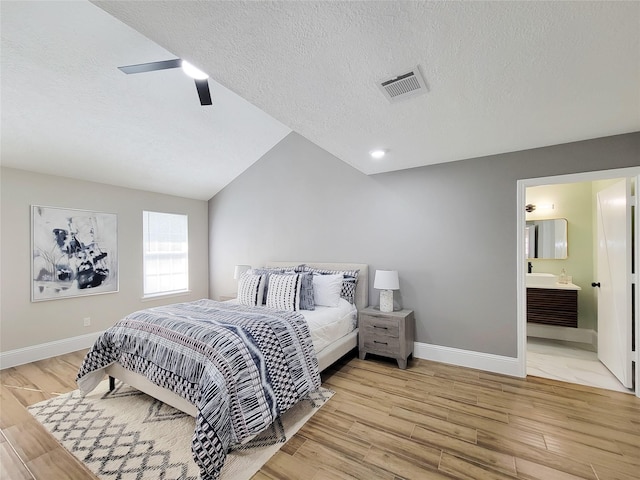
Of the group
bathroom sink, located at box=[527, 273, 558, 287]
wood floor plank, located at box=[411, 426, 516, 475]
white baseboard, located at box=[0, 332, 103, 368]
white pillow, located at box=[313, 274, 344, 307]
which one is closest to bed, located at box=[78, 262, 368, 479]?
white pillow, located at box=[313, 274, 344, 307]

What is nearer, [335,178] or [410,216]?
[410,216]

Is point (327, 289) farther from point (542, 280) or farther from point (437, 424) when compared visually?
point (542, 280)

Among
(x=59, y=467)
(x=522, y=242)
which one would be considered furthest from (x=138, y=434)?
(x=522, y=242)

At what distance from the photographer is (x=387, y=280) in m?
3.30

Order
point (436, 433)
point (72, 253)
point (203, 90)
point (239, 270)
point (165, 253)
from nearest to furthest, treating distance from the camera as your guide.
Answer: point (436, 433), point (203, 90), point (72, 253), point (239, 270), point (165, 253)

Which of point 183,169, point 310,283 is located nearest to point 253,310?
point 310,283

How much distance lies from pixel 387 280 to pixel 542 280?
8.46 feet

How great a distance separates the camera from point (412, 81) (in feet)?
5.69

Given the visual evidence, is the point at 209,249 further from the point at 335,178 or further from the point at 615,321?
the point at 615,321

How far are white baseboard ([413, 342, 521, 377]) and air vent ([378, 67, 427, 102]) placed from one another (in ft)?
9.25

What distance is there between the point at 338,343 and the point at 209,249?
3.64 metres

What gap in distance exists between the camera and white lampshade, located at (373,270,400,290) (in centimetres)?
329

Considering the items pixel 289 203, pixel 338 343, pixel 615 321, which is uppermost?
pixel 289 203

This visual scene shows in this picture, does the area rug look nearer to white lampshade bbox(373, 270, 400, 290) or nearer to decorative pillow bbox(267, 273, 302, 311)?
decorative pillow bbox(267, 273, 302, 311)
